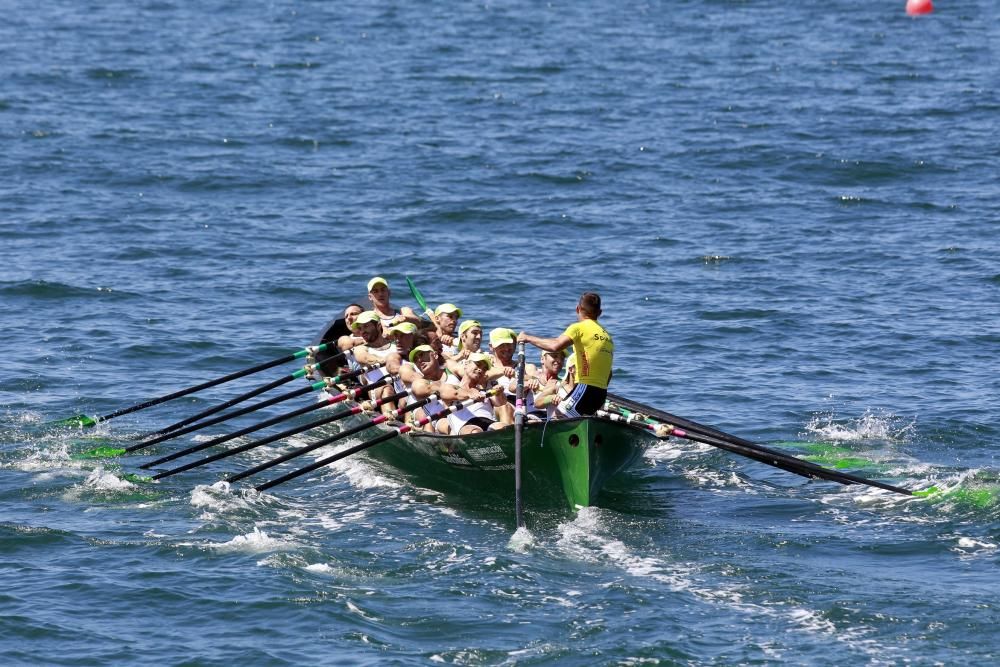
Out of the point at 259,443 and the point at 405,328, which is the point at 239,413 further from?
the point at 405,328

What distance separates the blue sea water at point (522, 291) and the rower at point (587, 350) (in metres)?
1.38

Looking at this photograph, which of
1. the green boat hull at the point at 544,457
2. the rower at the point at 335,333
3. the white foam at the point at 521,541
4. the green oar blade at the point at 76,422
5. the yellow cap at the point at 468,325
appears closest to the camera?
the white foam at the point at 521,541

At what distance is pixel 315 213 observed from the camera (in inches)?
1396

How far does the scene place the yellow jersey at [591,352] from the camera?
18406 millimetres

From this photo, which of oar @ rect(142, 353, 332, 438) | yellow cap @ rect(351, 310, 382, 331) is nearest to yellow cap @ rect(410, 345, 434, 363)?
yellow cap @ rect(351, 310, 382, 331)

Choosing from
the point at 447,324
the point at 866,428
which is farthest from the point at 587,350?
the point at 866,428

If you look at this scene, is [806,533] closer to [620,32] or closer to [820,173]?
[820,173]

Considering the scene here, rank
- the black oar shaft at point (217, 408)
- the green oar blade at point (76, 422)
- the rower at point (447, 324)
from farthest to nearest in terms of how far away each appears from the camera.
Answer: the green oar blade at point (76, 422)
the rower at point (447, 324)
the black oar shaft at point (217, 408)

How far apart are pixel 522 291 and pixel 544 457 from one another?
12.0m

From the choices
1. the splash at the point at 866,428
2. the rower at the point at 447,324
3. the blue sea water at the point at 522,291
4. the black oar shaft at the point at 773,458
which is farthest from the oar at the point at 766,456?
the rower at the point at 447,324

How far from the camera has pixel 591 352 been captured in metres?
18.4

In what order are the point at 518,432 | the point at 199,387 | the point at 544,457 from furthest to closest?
1. the point at 199,387
2. the point at 544,457
3. the point at 518,432

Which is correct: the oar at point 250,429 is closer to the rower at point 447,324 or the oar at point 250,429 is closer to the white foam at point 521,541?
the rower at point 447,324

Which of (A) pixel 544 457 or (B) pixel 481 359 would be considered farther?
(B) pixel 481 359
